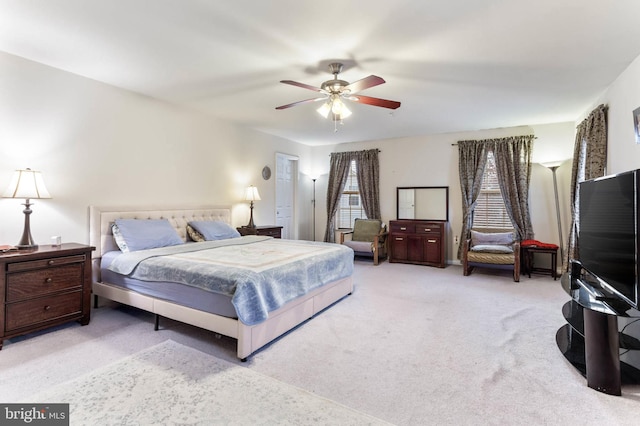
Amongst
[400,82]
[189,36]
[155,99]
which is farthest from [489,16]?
[155,99]

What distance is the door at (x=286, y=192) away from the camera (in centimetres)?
668

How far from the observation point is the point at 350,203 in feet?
23.5

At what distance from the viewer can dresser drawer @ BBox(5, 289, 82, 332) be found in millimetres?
2562

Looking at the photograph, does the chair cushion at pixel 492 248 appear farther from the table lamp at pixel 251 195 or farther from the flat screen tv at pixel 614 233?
the table lamp at pixel 251 195

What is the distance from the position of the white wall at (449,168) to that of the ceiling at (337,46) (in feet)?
3.67

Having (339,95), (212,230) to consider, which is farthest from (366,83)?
(212,230)

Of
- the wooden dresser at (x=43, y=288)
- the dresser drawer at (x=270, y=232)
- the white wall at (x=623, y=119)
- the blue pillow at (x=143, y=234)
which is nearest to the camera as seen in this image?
the wooden dresser at (x=43, y=288)

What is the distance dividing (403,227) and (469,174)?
1547 mm

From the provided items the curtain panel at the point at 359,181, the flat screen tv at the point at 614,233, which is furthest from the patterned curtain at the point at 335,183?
the flat screen tv at the point at 614,233

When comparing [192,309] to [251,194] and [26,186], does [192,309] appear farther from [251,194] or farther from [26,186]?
[251,194]

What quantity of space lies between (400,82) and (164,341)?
355 centimetres

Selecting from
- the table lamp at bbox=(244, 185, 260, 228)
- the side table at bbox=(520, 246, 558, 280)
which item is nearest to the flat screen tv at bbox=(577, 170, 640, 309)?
the side table at bbox=(520, 246, 558, 280)

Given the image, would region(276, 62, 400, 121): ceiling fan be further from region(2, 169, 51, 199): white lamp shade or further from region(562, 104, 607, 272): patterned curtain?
region(2, 169, 51, 199): white lamp shade

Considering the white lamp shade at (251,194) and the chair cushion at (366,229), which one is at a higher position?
the white lamp shade at (251,194)
